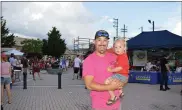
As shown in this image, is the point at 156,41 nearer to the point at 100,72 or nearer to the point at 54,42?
the point at 100,72

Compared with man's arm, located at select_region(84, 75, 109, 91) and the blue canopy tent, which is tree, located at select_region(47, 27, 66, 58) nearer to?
the blue canopy tent

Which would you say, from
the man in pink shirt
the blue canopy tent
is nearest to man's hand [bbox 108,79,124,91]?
the man in pink shirt

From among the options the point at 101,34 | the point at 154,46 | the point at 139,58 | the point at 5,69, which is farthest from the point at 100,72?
the point at 139,58

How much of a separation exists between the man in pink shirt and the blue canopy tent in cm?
1500

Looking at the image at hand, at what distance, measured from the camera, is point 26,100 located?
10.6 metres

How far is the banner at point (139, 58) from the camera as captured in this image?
21.5 meters

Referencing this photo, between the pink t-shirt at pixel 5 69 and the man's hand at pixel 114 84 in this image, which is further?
the pink t-shirt at pixel 5 69

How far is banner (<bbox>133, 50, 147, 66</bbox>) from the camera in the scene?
2145 centimetres

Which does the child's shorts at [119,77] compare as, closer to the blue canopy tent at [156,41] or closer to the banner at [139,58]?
the blue canopy tent at [156,41]

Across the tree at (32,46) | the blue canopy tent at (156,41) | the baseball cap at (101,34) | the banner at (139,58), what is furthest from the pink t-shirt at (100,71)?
the tree at (32,46)

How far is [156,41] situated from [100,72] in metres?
15.7

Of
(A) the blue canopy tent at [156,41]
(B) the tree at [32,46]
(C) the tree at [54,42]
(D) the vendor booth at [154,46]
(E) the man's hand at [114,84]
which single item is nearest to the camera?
(E) the man's hand at [114,84]

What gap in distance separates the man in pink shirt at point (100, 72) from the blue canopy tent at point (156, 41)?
14997 mm

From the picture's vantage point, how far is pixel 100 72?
344cm
